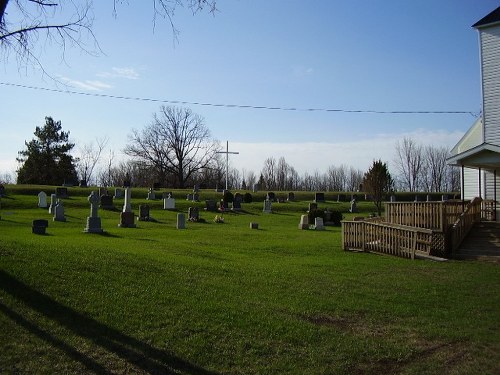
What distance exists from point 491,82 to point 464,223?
26.8 feet

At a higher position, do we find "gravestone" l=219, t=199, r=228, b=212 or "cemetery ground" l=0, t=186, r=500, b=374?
"gravestone" l=219, t=199, r=228, b=212

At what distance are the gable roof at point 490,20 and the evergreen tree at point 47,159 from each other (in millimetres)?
54028

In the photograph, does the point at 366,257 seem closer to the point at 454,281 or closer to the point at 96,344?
the point at 454,281

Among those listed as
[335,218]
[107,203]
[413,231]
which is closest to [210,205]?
[107,203]

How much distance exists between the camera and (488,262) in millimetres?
15492

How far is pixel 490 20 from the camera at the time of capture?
898 inches

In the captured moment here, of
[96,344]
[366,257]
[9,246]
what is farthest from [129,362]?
[366,257]

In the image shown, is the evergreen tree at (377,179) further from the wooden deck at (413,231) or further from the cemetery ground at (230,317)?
the cemetery ground at (230,317)

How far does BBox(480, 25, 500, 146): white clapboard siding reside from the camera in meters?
22.5

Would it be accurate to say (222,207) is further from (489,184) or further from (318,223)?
(489,184)

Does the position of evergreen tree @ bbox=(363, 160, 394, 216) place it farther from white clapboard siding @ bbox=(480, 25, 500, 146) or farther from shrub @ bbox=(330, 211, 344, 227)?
white clapboard siding @ bbox=(480, 25, 500, 146)

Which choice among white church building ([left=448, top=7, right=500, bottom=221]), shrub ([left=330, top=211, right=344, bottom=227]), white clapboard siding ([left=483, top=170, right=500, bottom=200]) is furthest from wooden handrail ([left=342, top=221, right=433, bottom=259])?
shrub ([left=330, top=211, right=344, bottom=227])

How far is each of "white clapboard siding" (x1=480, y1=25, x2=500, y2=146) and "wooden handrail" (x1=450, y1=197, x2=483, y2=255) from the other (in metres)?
3.52

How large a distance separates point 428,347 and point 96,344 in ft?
14.2
